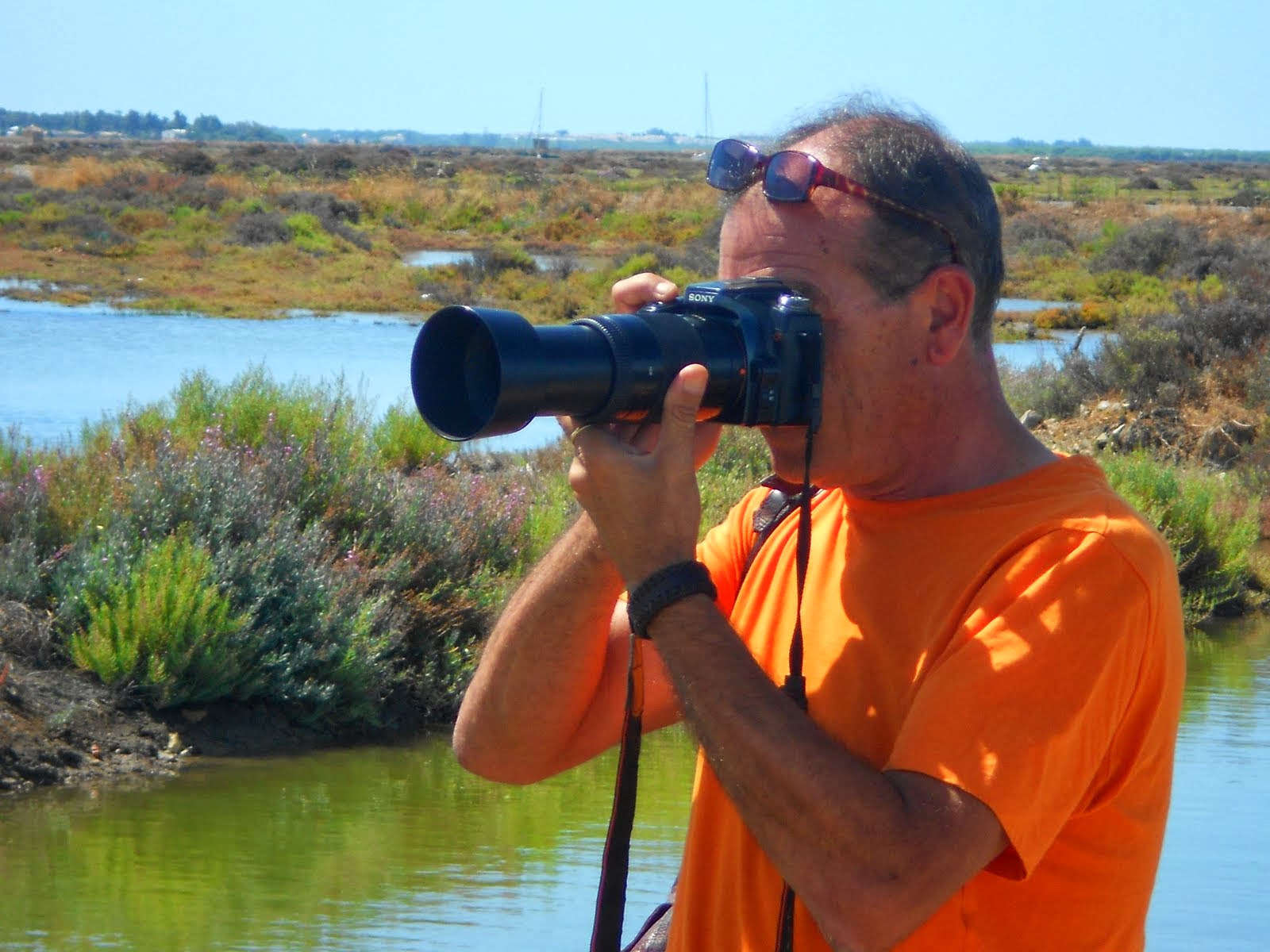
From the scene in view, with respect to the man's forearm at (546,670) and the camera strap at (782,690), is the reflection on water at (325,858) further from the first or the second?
the camera strap at (782,690)

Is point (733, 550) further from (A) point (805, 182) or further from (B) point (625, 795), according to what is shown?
(A) point (805, 182)

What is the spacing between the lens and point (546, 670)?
6.76 feet

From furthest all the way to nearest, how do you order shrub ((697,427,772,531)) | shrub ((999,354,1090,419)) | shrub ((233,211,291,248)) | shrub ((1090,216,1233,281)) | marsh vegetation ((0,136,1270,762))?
1. shrub ((233,211,291,248))
2. shrub ((1090,216,1233,281))
3. shrub ((999,354,1090,419))
4. shrub ((697,427,772,531))
5. marsh vegetation ((0,136,1270,762))

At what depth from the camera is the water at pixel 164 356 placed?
11.8m

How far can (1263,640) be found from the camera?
26.6ft

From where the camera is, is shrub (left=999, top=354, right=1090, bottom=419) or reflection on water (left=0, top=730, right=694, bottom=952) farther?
shrub (left=999, top=354, right=1090, bottom=419)

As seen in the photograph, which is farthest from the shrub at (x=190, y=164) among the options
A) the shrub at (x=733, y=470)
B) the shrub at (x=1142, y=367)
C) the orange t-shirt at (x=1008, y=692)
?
the orange t-shirt at (x=1008, y=692)

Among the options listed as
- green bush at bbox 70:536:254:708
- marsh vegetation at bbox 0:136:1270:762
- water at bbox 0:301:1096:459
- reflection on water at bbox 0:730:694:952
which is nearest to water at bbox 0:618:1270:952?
reflection on water at bbox 0:730:694:952

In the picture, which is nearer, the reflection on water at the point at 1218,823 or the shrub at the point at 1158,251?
the reflection on water at the point at 1218,823

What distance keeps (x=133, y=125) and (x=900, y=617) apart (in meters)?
166

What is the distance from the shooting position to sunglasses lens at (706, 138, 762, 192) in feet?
6.29

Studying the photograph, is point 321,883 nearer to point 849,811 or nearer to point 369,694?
point 369,694

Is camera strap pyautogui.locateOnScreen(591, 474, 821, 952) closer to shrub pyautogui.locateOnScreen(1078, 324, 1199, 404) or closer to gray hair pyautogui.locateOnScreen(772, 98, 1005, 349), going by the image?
gray hair pyautogui.locateOnScreen(772, 98, 1005, 349)

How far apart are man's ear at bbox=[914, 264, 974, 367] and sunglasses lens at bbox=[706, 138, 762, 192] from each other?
27cm
